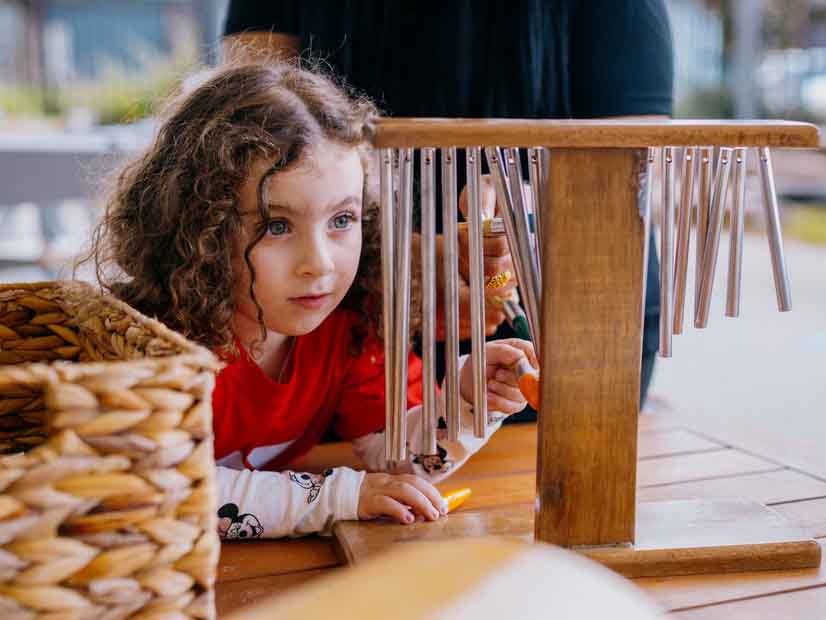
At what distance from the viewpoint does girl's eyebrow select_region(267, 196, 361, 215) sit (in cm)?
110

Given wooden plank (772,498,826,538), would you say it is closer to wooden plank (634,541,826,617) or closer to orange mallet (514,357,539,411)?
wooden plank (634,541,826,617)

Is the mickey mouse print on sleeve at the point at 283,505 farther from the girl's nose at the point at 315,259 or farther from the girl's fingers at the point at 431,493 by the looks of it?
the girl's nose at the point at 315,259

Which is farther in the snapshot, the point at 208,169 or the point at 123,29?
the point at 123,29

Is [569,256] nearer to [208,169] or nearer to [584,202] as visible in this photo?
[584,202]

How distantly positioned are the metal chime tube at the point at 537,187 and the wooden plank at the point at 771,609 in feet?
1.08

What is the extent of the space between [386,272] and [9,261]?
13.0ft

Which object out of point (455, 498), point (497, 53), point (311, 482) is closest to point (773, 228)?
point (455, 498)

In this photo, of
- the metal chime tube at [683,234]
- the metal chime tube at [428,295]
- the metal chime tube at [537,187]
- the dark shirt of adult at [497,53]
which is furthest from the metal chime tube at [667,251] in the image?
the dark shirt of adult at [497,53]

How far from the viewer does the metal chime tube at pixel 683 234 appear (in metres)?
0.96

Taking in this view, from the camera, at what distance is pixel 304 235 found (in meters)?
1.11

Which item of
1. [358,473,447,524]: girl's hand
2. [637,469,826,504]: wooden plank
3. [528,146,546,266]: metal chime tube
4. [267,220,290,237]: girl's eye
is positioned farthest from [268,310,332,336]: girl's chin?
[637,469,826,504]: wooden plank

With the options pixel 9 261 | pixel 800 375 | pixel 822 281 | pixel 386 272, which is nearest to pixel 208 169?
pixel 386 272

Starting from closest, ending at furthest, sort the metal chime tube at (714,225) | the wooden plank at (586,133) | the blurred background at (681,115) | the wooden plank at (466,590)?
the wooden plank at (466,590) → the wooden plank at (586,133) → the metal chime tube at (714,225) → the blurred background at (681,115)

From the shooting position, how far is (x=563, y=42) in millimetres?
1626
